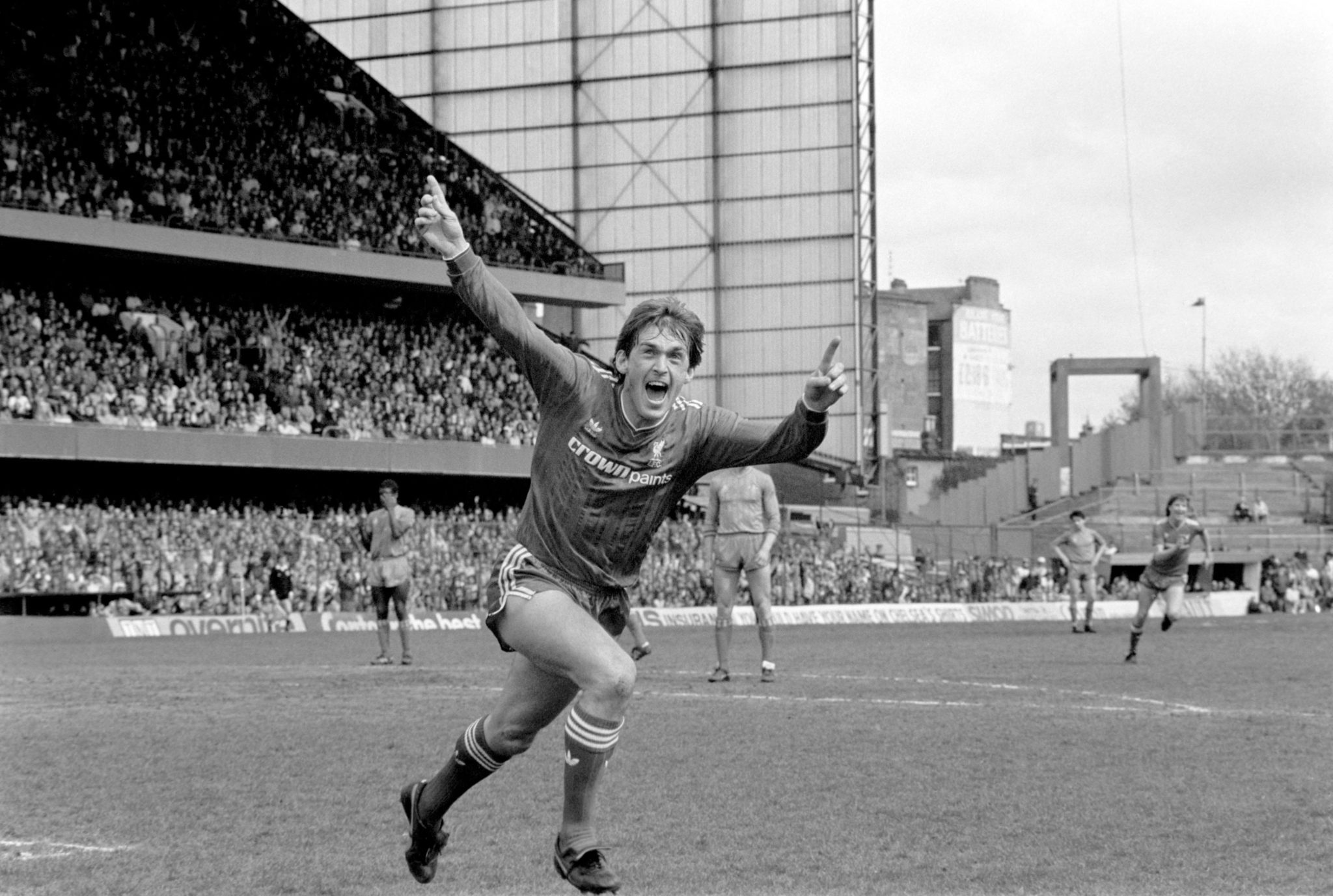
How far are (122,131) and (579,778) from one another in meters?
40.3

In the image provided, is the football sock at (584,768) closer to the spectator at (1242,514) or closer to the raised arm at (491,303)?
the raised arm at (491,303)

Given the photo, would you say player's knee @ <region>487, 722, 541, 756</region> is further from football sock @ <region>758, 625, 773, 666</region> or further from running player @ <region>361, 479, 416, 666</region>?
running player @ <region>361, 479, 416, 666</region>

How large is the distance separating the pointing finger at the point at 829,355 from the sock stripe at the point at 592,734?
1587mm

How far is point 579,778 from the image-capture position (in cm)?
653

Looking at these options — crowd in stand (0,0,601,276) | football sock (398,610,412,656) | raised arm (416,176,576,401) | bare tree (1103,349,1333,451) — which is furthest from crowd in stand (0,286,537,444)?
bare tree (1103,349,1333,451)

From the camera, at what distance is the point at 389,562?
2039 centimetres

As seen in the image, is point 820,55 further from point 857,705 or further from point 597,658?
point 597,658

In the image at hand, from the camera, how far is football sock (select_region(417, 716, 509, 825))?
6840 mm

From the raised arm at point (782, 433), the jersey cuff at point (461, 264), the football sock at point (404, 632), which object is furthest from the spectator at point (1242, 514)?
the jersey cuff at point (461, 264)

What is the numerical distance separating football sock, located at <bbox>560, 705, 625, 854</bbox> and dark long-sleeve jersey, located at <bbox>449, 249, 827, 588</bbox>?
62 centimetres

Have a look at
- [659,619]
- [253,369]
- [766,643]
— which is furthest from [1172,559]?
[253,369]

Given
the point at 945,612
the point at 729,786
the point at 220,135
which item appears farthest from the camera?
the point at 220,135

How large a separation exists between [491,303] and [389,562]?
46.2ft

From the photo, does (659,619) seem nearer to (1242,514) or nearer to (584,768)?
(1242,514)
